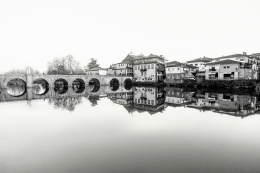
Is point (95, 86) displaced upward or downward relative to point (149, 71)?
downward

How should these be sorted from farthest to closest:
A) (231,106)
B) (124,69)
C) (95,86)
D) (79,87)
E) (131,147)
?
(124,69), (95,86), (79,87), (231,106), (131,147)

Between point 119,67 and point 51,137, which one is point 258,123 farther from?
point 119,67

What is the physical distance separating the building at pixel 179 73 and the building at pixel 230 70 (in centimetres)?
735

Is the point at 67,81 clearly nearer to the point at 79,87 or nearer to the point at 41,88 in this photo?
the point at 79,87

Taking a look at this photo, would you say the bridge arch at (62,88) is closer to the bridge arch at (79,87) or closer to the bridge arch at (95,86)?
the bridge arch at (79,87)

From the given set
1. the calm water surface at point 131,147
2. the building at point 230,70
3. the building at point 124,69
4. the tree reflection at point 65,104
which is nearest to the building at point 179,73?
the building at point 230,70

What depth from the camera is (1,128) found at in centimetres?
1204

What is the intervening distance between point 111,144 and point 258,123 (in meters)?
11.9

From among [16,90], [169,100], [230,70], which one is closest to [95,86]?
[16,90]

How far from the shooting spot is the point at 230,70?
45.2 metres

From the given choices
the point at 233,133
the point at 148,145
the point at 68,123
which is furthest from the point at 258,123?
the point at 68,123

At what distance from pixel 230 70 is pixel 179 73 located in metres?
15.5

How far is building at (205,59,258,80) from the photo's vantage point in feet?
145

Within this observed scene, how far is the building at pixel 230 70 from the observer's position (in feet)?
145
